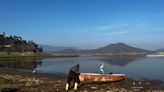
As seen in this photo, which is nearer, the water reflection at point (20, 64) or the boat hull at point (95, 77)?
the boat hull at point (95, 77)

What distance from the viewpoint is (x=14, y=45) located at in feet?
569

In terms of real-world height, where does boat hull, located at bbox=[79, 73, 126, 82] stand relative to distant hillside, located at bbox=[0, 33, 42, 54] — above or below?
below

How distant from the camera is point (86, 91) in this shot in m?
27.9

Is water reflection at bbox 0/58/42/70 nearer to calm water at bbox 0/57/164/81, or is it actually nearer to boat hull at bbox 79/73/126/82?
calm water at bbox 0/57/164/81

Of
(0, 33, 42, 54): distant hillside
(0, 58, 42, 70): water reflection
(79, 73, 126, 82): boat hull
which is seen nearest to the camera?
(79, 73, 126, 82): boat hull

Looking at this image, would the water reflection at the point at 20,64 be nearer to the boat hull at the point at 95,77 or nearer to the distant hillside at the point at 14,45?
the boat hull at the point at 95,77

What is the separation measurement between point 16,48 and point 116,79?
145m

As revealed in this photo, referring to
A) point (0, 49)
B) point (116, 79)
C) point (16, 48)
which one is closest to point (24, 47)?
point (16, 48)

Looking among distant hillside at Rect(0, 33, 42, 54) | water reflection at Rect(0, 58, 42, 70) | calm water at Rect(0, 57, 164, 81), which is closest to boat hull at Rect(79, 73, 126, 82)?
calm water at Rect(0, 57, 164, 81)

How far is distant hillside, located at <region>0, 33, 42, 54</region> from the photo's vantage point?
167750 mm

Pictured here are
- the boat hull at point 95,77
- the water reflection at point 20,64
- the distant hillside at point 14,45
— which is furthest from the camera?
the distant hillside at point 14,45

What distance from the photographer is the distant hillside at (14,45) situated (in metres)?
168

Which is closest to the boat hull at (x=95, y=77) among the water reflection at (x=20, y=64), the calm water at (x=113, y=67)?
the calm water at (x=113, y=67)

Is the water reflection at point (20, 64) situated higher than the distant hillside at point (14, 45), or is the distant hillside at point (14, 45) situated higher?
the distant hillside at point (14, 45)
